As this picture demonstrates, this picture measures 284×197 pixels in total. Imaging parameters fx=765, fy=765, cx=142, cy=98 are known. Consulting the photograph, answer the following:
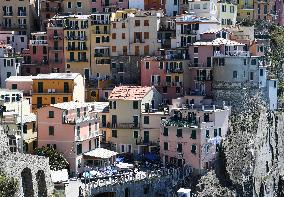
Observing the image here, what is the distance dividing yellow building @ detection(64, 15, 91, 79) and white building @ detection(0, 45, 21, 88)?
270 inches

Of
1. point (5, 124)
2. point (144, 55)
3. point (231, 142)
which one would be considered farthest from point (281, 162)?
point (5, 124)

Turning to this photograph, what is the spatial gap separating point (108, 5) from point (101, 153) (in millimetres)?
33239

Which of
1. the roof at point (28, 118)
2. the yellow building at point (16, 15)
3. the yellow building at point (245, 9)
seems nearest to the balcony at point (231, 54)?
the roof at point (28, 118)

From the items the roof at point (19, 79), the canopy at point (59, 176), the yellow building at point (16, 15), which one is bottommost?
the canopy at point (59, 176)

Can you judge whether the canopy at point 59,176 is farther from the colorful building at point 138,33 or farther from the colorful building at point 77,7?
the colorful building at point 77,7

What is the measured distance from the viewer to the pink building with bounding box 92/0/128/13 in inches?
4109

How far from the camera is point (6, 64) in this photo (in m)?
93.4

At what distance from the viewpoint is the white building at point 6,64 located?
306 ft

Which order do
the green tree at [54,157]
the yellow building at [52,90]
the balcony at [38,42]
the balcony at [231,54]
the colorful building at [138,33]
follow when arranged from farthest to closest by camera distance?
the balcony at [38,42] < the colorful building at [138,33] < the balcony at [231,54] < the yellow building at [52,90] < the green tree at [54,157]

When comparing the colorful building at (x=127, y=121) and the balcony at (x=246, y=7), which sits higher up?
the balcony at (x=246, y=7)

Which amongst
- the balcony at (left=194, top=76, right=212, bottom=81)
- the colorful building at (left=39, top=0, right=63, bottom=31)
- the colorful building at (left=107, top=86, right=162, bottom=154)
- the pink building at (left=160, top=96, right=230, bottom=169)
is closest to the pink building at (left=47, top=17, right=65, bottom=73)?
the colorful building at (left=39, top=0, right=63, bottom=31)

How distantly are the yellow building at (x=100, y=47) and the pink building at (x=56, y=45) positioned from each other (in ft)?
13.9

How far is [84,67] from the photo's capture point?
317 ft

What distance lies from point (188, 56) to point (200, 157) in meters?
16.8
